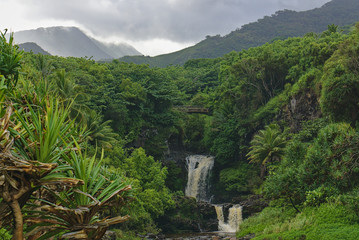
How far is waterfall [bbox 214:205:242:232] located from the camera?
25.4 metres

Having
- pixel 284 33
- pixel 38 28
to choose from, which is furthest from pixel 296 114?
pixel 284 33

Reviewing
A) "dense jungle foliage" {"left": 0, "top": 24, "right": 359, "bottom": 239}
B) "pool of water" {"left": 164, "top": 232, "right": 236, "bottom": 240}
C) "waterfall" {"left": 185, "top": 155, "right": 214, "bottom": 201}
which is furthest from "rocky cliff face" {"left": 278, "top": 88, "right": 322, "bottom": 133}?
"pool of water" {"left": 164, "top": 232, "right": 236, "bottom": 240}

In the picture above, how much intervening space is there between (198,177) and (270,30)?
139 metres

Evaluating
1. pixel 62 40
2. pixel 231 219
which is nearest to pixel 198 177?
pixel 231 219

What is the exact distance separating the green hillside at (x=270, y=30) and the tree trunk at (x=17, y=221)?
11497cm

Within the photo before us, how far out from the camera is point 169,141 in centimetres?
3716

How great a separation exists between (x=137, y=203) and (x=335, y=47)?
21.8 meters

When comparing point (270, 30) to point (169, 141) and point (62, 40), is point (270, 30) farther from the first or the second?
point (169, 141)

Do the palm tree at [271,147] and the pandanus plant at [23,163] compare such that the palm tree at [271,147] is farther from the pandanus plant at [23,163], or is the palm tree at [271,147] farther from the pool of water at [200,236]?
the pandanus plant at [23,163]

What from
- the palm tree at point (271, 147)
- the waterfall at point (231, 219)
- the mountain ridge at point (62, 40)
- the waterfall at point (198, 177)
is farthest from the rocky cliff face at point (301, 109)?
the mountain ridge at point (62, 40)

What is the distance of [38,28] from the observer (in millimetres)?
113062

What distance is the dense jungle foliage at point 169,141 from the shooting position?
3918 mm

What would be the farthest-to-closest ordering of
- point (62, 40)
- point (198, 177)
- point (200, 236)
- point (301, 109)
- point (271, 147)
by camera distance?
1. point (62, 40)
2. point (198, 177)
3. point (301, 109)
4. point (271, 147)
5. point (200, 236)

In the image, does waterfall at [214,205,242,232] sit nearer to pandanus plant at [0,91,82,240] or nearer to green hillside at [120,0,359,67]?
pandanus plant at [0,91,82,240]
